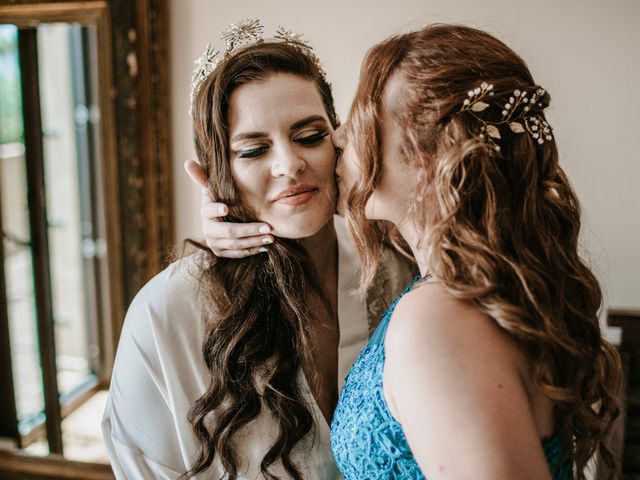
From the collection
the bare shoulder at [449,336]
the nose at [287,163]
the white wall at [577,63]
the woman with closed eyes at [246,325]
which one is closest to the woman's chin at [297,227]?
the woman with closed eyes at [246,325]

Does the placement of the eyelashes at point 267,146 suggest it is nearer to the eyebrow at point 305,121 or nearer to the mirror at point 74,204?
the eyebrow at point 305,121

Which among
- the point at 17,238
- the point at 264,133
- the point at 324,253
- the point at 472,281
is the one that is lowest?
the point at 17,238

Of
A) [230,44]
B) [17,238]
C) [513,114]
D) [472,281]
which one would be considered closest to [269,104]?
[230,44]

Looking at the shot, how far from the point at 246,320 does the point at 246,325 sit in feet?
0.05

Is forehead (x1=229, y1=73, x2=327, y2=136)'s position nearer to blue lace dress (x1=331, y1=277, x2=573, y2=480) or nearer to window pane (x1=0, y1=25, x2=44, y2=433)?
blue lace dress (x1=331, y1=277, x2=573, y2=480)

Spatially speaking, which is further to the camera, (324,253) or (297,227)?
(324,253)

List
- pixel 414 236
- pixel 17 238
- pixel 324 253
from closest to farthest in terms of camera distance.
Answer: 1. pixel 414 236
2. pixel 324 253
3. pixel 17 238

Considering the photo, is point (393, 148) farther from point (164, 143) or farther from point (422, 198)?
point (164, 143)

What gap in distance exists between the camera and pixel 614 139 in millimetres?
2148

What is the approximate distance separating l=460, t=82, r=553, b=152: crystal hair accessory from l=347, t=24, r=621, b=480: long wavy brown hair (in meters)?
0.01

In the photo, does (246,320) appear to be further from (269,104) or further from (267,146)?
(269,104)

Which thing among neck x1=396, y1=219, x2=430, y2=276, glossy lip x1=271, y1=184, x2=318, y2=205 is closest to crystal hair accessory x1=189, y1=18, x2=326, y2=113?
glossy lip x1=271, y1=184, x2=318, y2=205

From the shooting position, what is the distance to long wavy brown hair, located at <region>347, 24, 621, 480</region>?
992 mm

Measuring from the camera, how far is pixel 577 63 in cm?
213
